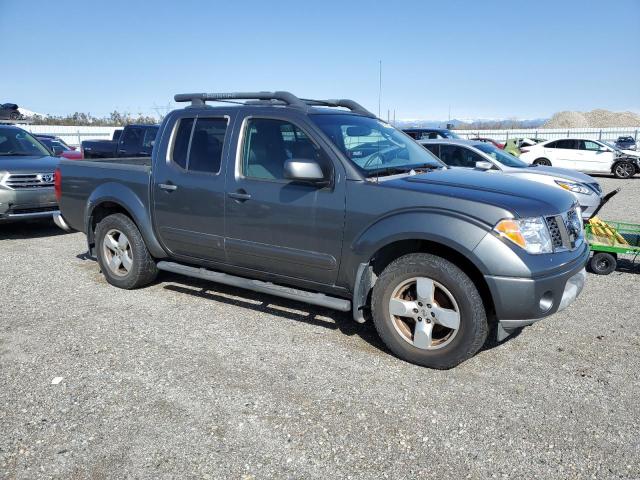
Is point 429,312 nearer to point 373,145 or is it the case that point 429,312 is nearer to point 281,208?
point 281,208

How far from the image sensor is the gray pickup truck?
364cm

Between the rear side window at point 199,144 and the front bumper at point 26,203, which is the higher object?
the rear side window at point 199,144

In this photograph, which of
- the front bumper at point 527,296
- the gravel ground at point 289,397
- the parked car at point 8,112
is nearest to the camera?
the gravel ground at point 289,397

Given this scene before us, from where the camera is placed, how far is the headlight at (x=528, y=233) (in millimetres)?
3537

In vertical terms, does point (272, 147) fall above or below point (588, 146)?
above

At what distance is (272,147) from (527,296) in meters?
2.40

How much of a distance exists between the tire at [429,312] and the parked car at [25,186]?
631 cm

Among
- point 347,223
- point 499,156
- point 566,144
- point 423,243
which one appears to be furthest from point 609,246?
point 566,144

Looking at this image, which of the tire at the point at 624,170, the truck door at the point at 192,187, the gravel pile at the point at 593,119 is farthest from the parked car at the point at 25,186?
the gravel pile at the point at 593,119

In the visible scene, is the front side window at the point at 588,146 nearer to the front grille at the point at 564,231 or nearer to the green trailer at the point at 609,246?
the green trailer at the point at 609,246

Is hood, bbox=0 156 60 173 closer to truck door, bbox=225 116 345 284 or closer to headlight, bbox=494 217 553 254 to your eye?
truck door, bbox=225 116 345 284

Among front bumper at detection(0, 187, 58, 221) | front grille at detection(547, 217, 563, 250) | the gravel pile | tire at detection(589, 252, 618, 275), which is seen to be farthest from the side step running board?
the gravel pile

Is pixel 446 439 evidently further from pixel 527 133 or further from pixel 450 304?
pixel 527 133

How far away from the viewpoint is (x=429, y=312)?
152 inches
